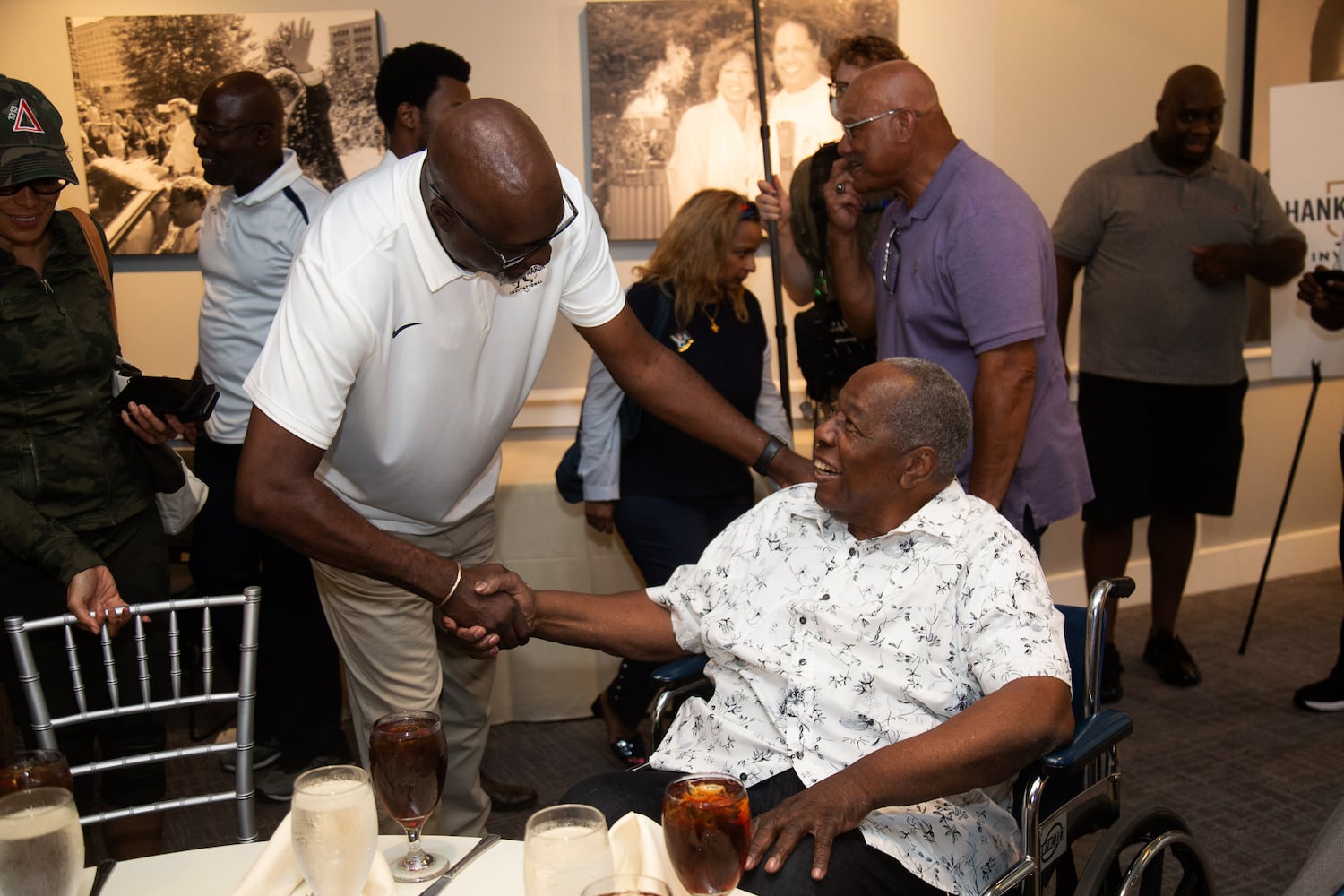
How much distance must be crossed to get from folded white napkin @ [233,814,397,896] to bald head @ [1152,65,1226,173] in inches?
140

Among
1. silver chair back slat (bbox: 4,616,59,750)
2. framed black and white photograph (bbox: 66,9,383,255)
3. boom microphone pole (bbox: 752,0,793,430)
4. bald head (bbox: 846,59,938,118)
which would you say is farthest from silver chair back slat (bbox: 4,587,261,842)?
framed black and white photograph (bbox: 66,9,383,255)

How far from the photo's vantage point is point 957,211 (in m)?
2.48

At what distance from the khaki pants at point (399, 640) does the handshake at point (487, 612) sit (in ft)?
0.81

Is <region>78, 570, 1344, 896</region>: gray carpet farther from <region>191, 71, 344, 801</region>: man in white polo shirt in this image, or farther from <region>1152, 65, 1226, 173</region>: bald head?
<region>1152, 65, 1226, 173</region>: bald head

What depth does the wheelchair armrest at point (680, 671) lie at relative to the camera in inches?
80.6

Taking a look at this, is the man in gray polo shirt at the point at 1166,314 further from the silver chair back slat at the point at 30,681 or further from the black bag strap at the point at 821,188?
the silver chair back slat at the point at 30,681

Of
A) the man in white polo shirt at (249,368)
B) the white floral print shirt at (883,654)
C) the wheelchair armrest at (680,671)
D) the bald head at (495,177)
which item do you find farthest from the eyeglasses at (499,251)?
the man in white polo shirt at (249,368)

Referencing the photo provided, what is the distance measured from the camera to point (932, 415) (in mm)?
1863

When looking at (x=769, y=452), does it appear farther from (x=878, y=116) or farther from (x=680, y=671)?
(x=878, y=116)

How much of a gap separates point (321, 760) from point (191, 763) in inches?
23.6

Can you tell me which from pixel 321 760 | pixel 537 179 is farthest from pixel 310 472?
pixel 321 760

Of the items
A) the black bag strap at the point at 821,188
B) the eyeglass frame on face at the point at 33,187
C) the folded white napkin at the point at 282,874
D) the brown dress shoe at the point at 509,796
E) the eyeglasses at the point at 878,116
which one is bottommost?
the brown dress shoe at the point at 509,796

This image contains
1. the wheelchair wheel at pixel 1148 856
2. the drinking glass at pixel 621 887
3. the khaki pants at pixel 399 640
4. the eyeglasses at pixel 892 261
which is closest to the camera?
the drinking glass at pixel 621 887

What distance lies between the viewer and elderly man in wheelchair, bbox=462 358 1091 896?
162 cm
